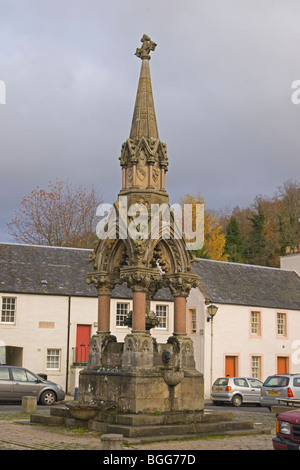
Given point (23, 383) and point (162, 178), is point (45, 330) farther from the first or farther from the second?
point (162, 178)

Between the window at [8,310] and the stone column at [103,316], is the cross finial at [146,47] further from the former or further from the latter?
the window at [8,310]

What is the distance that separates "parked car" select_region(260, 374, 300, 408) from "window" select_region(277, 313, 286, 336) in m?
12.9

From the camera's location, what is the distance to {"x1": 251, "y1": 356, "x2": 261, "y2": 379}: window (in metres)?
35.3

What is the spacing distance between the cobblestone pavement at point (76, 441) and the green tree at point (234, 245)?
41.9 metres

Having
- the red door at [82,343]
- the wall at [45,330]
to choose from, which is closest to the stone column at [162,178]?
the wall at [45,330]

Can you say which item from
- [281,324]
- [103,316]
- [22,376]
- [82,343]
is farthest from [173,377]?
[281,324]

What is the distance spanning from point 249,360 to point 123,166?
22.3m

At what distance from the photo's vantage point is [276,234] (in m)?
59.7

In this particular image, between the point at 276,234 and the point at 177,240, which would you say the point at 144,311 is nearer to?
the point at 177,240

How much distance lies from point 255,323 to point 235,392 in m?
8.45

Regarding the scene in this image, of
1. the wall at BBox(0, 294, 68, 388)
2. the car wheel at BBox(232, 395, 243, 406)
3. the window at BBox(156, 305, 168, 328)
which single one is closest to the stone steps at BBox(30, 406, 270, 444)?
the car wheel at BBox(232, 395, 243, 406)

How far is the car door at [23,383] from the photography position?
22.9 m

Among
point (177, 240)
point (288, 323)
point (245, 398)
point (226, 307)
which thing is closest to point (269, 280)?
point (288, 323)

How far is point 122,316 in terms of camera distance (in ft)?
110
